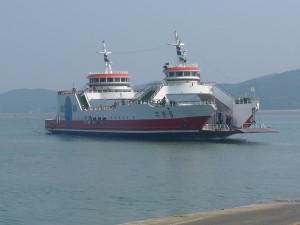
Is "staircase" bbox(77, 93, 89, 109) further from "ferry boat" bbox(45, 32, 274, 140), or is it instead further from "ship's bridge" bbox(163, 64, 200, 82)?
"ship's bridge" bbox(163, 64, 200, 82)

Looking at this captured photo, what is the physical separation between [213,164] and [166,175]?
7.18 m

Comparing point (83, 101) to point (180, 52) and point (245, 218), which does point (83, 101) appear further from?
point (245, 218)

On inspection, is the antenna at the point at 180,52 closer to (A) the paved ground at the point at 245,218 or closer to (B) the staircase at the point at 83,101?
(B) the staircase at the point at 83,101

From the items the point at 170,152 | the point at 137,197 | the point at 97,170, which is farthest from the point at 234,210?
the point at 170,152

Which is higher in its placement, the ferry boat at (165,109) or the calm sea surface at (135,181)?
the ferry boat at (165,109)

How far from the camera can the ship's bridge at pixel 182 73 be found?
71.7m

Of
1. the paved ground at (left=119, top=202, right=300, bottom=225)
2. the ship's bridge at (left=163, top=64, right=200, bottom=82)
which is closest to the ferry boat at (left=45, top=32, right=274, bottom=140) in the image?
the ship's bridge at (left=163, top=64, right=200, bottom=82)

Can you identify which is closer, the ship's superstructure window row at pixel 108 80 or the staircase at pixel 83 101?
the ship's superstructure window row at pixel 108 80

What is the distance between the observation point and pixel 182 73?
71688 millimetres

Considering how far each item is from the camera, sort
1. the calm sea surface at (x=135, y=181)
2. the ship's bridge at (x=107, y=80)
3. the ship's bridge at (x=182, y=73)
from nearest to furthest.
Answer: the calm sea surface at (x=135, y=181)
the ship's bridge at (x=182, y=73)
the ship's bridge at (x=107, y=80)

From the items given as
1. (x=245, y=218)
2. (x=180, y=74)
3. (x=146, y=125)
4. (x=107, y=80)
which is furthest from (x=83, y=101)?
(x=245, y=218)

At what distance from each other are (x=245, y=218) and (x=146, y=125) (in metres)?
47.8

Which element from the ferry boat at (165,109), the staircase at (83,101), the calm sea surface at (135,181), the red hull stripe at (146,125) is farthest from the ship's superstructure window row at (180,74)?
the staircase at (83,101)

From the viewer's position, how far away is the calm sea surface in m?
27.7
